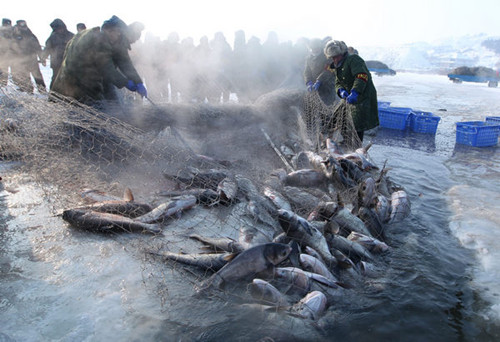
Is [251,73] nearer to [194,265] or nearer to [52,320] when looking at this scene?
[194,265]

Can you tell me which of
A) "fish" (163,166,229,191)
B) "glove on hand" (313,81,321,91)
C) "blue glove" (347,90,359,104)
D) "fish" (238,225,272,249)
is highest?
"glove on hand" (313,81,321,91)

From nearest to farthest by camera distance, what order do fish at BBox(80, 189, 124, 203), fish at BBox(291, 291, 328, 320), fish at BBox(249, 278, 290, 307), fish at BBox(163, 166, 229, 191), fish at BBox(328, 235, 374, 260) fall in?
fish at BBox(291, 291, 328, 320), fish at BBox(249, 278, 290, 307), fish at BBox(328, 235, 374, 260), fish at BBox(80, 189, 124, 203), fish at BBox(163, 166, 229, 191)

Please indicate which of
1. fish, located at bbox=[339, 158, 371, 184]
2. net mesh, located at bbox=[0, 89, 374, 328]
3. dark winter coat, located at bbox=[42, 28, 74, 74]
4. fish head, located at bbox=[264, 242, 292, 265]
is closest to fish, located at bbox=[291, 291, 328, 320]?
fish head, located at bbox=[264, 242, 292, 265]

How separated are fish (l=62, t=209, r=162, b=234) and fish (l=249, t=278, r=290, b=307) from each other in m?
1.55

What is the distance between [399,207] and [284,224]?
2124 millimetres

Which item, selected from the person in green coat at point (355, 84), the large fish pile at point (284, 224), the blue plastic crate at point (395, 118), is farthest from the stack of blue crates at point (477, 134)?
the large fish pile at point (284, 224)

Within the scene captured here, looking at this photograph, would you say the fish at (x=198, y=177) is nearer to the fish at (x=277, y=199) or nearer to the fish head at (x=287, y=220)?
the fish at (x=277, y=199)

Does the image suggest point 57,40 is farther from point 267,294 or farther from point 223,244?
point 267,294

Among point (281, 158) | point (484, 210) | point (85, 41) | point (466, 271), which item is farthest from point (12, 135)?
point (484, 210)

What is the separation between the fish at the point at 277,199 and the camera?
14.8 ft

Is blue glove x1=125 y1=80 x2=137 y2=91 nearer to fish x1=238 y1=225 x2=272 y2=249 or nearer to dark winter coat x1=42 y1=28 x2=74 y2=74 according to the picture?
fish x1=238 y1=225 x2=272 y2=249

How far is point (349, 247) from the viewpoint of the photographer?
12.1 ft

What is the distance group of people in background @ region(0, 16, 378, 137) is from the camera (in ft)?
22.0

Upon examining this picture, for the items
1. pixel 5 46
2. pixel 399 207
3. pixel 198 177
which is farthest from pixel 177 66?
pixel 399 207
